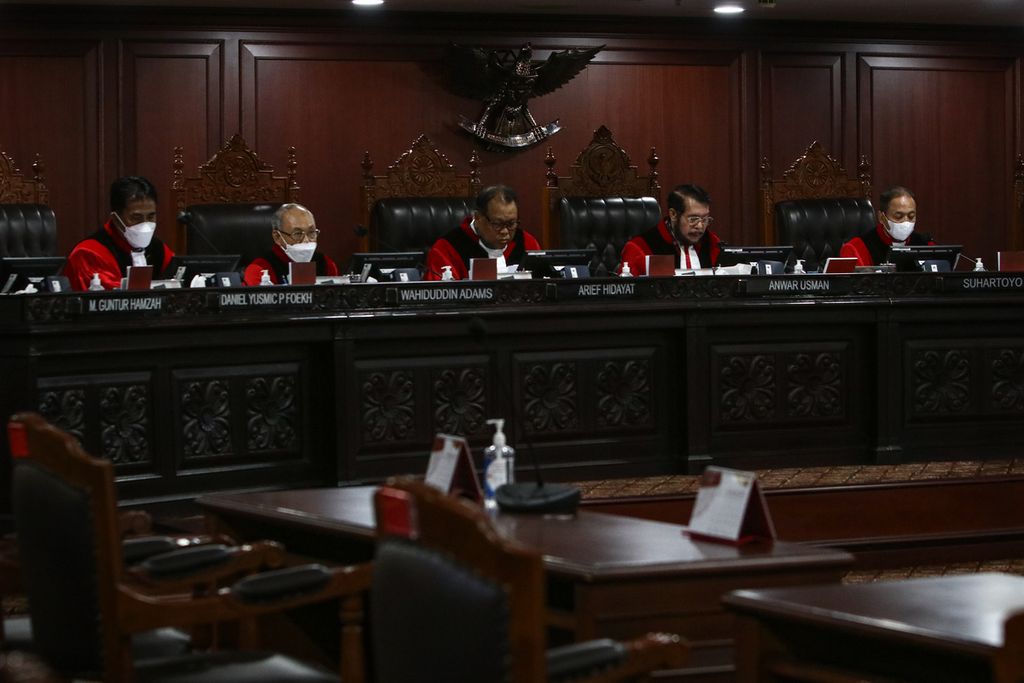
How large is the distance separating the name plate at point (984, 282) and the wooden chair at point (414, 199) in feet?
8.94

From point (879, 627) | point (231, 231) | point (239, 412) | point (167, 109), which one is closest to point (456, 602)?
point (879, 627)

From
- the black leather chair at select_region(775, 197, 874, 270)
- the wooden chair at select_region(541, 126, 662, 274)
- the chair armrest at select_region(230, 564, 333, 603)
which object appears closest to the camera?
the chair armrest at select_region(230, 564, 333, 603)

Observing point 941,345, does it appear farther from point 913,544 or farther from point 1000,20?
point 1000,20

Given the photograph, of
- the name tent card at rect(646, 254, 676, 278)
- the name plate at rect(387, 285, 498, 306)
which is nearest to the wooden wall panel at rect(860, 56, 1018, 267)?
the name tent card at rect(646, 254, 676, 278)

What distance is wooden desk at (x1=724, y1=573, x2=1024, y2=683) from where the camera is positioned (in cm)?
224

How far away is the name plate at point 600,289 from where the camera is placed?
22.5 ft

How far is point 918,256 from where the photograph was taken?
7.53 meters

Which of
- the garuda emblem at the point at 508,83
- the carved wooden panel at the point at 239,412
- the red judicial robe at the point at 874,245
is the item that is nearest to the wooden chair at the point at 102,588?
the carved wooden panel at the point at 239,412

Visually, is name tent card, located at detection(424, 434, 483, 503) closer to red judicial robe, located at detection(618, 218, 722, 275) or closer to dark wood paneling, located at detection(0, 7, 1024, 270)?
red judicial robe, located at detection(618, 218, 722, 275)

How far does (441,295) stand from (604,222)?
2410 millimetres

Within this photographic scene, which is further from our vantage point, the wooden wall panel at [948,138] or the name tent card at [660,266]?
the wooden wall panel at [948,138]

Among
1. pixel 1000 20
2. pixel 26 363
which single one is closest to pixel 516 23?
pixel 1000 20

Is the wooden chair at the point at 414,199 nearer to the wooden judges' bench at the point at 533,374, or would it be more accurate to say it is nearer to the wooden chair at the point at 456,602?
the wooden judges' bench at the point at 533,374

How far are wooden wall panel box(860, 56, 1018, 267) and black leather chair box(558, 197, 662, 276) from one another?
2.76m
